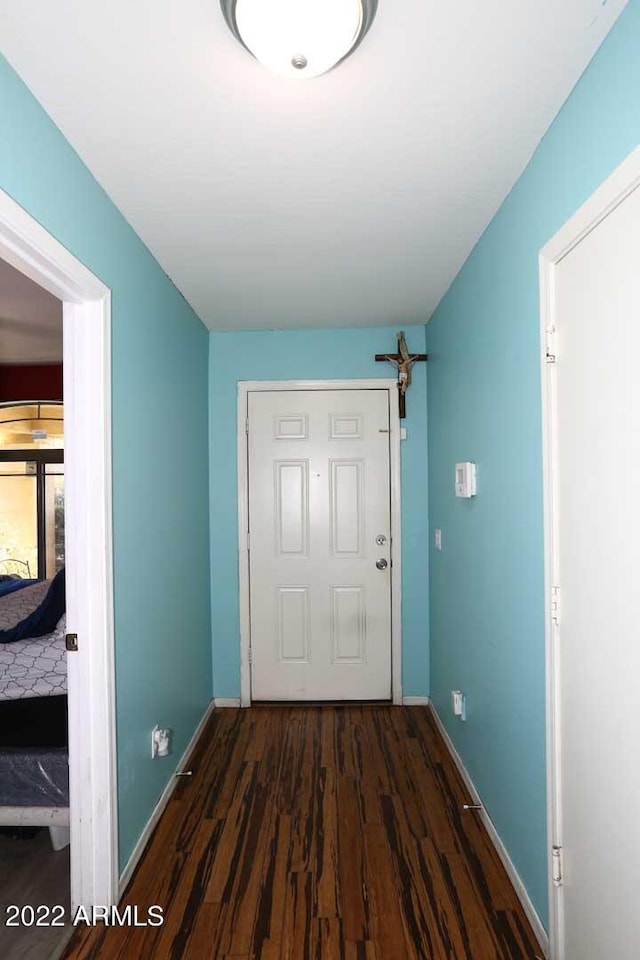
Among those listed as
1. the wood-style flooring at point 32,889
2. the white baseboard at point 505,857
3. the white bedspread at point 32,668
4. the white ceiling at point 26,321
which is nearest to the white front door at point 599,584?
the white baseboard at point 505,857

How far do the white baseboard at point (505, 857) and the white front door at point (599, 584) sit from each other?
113 millimetres

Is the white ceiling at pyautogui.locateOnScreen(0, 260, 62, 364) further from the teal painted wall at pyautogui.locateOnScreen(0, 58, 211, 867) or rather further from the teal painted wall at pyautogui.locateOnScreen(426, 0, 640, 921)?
the teal painted wall at pyautogui.locateOnScreen(426, 0, 640, 921)

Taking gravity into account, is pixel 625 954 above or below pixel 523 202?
below

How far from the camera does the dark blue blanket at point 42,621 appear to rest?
237cm

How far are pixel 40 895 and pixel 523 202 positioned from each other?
9.43 ft

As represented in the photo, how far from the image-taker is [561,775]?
4.70 feet

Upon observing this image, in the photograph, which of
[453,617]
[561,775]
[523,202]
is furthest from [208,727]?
[523,202]

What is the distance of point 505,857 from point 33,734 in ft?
5.89

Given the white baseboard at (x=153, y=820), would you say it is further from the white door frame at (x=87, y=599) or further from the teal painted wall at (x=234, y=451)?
the teal painted wall at (x=234, y=451)

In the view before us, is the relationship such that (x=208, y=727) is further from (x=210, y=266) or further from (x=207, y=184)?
(x=207, y=184)

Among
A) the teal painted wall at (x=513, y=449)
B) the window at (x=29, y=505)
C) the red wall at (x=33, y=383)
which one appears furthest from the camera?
the window at (x=29, y=505)

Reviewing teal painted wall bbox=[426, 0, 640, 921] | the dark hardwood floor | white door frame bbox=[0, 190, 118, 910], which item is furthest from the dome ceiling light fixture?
the dark hardwood floor

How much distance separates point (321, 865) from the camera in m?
1.85

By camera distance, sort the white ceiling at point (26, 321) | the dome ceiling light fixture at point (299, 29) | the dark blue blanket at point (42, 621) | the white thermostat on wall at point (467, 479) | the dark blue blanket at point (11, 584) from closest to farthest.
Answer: the dome ceiling light fixture at point (299, 29) → the white thermostat on wall at point (467, 479) → the dark blue blanket at point (42, 621) → the white ceiling at point (26, 321) → the dark blue blanket at point (11, 584)
